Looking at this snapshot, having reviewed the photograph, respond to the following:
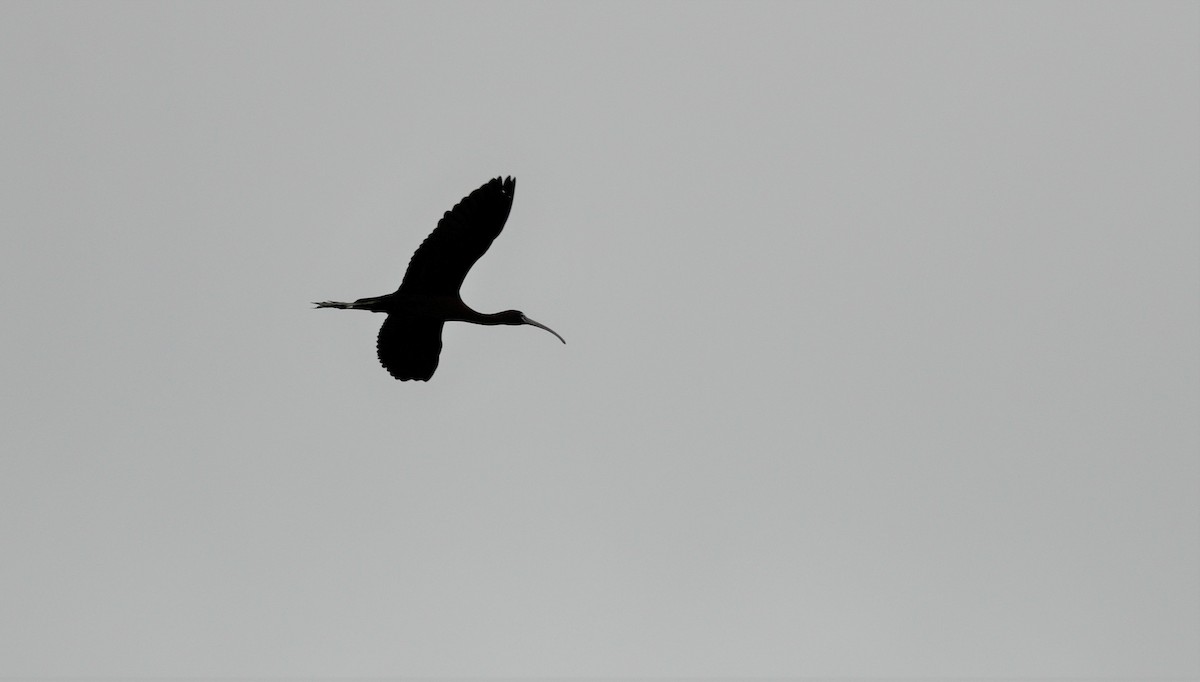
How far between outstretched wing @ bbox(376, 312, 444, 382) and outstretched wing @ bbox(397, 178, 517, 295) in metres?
1.81

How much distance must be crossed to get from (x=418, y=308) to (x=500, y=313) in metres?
1.89

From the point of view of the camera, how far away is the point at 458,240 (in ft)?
92.9

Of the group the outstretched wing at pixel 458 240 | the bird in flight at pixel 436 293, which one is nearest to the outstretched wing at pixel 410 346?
the bird in flight at pixel 436 293

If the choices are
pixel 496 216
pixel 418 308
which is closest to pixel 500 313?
pixel 418 308

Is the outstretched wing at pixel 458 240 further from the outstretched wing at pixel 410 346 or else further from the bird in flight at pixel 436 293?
the outstretched wing at pixel 410 346

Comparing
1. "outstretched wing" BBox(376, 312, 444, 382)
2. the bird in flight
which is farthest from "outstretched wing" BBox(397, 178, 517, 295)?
"outstretched wing" BBox(376, 312, 444, 382)

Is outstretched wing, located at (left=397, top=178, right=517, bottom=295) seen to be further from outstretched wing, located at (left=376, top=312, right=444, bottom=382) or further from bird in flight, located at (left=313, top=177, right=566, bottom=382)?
outstretched wing, located at (left=376, top=312, right=444, bottom=382)

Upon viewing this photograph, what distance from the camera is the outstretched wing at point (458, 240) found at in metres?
27.5

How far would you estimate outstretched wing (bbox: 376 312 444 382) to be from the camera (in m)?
31.5

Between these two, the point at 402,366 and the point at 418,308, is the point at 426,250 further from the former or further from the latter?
the point at 402,366

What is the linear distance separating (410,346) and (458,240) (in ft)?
13.6

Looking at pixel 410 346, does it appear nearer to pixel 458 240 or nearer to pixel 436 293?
pixel 436 293

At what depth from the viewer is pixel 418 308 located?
30.1 metres

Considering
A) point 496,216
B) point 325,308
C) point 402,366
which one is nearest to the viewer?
point 496,216
